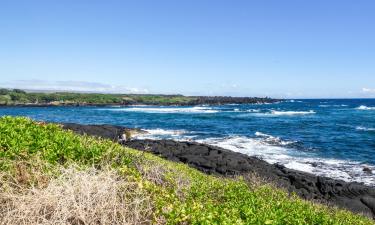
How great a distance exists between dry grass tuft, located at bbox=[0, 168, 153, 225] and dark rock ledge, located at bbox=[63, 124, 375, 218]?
15.1 meters

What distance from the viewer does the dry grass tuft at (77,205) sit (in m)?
8.30

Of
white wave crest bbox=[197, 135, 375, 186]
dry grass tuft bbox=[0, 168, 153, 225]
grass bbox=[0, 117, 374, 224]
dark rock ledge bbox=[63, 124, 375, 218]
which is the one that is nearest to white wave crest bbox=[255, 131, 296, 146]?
white wave crest bbox=[197, 135, 375, 186]

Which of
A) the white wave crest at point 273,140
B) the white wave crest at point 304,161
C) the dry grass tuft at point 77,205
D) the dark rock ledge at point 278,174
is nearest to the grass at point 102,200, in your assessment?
the dry grass tuft at point 77,205

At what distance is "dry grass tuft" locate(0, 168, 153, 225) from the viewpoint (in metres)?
8.30

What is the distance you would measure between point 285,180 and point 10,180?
18612mm

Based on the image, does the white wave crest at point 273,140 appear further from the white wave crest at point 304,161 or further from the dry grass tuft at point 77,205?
the dry grass tuft at point 77,205

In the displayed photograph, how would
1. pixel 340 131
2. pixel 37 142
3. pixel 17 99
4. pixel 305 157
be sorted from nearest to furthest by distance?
pixel 37 142, pixel 305 157, pixel 340 131, pixel 17 99

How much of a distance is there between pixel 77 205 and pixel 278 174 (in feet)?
65.9

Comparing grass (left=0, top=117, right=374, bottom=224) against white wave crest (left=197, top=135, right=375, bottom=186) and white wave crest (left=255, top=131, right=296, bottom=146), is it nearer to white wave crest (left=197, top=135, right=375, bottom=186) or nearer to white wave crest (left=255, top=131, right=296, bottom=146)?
white wave crest (left=197, top=135, right=375, bottom=186)

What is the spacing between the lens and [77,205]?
8.45 metres

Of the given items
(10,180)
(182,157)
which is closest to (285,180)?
(182,157)

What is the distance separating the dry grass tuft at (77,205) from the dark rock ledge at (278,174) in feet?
49.4

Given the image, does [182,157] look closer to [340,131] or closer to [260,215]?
[260,215]

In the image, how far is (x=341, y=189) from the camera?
2388 cm
